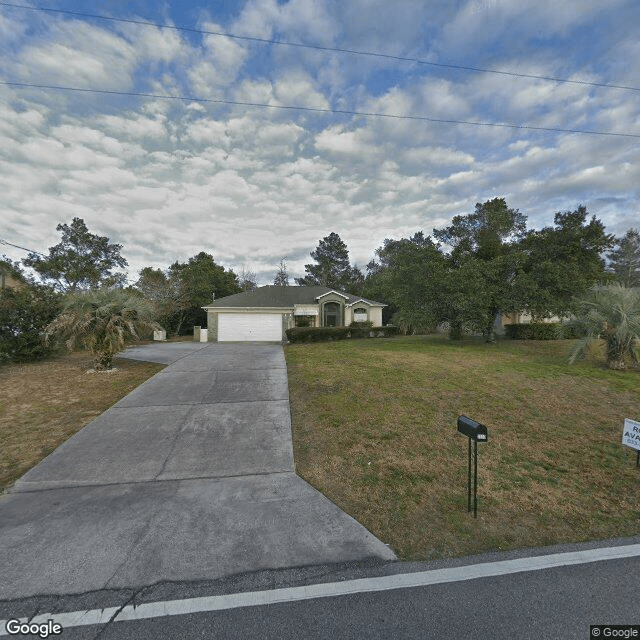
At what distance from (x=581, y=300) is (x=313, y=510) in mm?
12701

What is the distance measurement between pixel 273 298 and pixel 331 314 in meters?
4.55

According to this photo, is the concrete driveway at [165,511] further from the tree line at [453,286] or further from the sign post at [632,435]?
the tree line at [453,286]

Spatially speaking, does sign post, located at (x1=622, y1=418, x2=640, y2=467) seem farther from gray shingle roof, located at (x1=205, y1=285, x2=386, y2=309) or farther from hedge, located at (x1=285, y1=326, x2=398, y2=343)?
gray shingle roof, located at (x1=205, y1=285, x2=386, y2=309)

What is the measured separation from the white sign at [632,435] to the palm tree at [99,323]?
11.2 meters

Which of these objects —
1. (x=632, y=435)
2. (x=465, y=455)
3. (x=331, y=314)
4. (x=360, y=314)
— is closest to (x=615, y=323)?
(x=632, y=435)

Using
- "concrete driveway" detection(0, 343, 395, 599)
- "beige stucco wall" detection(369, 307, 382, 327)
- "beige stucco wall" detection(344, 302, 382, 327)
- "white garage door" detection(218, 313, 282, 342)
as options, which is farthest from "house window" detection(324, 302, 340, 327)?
"concrete driveway" detection(0, 343, 395, 599)

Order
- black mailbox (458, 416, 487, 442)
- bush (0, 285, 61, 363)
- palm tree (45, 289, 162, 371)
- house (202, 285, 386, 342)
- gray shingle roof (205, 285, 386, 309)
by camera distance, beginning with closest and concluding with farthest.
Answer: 1. black mailbox (458, 416, 487, 442)
2. palm tree (45, 289, 162, 371)
3. bush (0, 285, 61, 363)
4. house (202, 285, 386, 342)
5. gray shingle roof (205, 285, 386, 309)

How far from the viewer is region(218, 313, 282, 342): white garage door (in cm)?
1948

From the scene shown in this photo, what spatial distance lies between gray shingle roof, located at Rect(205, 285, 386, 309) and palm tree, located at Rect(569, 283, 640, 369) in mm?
13874

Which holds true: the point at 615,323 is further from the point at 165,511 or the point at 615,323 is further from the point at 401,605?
the point at 165,511

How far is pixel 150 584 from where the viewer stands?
223cm

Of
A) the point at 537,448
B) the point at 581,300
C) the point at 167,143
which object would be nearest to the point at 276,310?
the point at 167,143

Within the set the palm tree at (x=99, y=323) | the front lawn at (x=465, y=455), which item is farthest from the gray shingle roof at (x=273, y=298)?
the front lawn at (x=465, y=455)

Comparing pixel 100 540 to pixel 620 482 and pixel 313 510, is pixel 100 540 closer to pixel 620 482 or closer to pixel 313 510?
pixel 313 510
